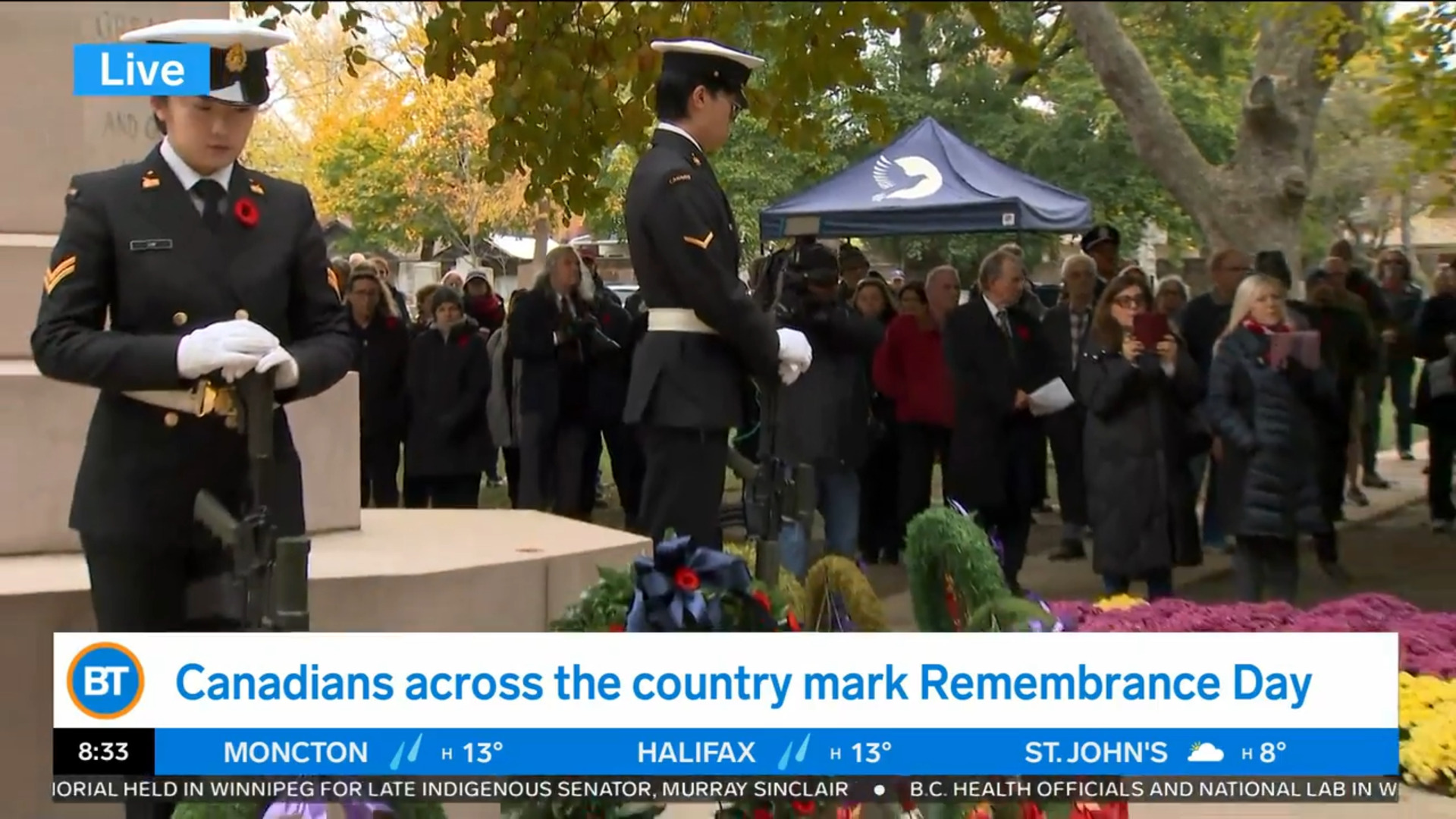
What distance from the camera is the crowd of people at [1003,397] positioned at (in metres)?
7.24

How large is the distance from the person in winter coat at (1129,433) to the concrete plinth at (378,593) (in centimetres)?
286

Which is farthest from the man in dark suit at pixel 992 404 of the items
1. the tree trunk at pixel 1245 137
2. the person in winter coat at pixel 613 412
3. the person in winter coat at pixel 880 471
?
the tree trunk at pixel 1245 137

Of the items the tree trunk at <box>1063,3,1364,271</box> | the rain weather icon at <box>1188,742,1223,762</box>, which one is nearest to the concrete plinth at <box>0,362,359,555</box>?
the rain weather icon at <box>1188,742,1223,762</box>

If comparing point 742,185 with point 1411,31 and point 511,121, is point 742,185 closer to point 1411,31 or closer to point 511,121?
point 511,121

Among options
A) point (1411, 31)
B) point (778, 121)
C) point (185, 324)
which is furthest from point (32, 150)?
point (1411, 31)

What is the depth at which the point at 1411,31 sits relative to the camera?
26.5 feet

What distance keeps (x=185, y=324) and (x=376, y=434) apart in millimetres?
6874

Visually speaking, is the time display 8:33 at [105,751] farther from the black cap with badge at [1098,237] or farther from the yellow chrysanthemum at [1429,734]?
the black cap with badge at [1098,237]

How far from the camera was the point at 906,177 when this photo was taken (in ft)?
30.3

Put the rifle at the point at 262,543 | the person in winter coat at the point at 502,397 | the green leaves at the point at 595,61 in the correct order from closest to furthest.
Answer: the rifle at the point at 262,543 → the green leaves at the point at 595,61 → the person in winter coat at the point at 502,397

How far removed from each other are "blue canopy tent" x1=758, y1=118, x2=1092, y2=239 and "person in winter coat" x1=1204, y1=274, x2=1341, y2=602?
2124mm

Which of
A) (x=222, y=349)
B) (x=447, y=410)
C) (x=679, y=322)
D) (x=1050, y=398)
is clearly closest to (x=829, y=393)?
(x=1050, y=398)

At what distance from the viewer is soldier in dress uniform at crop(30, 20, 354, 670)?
3088 millimetres

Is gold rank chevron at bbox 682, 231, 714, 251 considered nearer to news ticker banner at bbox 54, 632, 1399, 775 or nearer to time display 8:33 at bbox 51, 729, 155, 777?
news ticker banner at bbox 54, 632, 1399, 775
